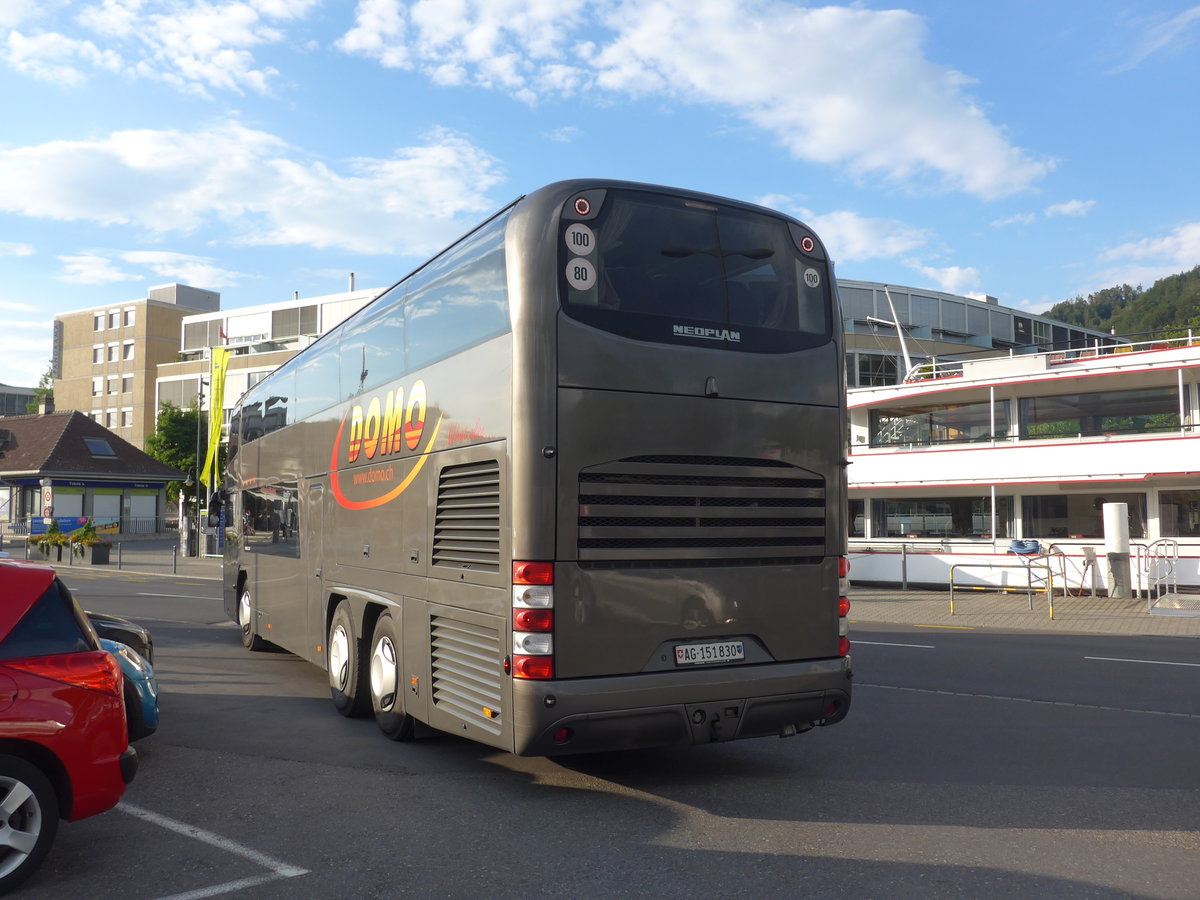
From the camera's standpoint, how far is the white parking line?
4789 millimetres

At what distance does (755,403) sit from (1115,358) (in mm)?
21344

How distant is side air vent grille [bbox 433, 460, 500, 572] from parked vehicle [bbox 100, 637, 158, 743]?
244 centimetres

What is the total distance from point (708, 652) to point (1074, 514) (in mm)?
22258

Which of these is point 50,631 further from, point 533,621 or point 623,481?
point 623,481

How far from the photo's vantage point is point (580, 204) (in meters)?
6.38

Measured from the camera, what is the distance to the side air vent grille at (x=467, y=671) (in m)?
6.30

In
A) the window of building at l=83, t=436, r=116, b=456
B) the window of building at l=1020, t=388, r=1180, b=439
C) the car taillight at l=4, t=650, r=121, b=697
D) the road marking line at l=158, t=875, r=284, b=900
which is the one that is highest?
the window of building at l=83, t=436, r=116, b=456

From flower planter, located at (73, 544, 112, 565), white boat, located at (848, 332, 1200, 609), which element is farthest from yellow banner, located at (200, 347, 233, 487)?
white boat, located at (848, 332, 1200, 609)

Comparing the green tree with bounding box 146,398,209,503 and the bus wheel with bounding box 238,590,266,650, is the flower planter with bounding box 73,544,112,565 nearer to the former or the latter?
the bus wheel with bounding box 238,590,266,650

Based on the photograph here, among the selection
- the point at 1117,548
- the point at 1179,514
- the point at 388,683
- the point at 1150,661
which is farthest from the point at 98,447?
the point at 1150,661

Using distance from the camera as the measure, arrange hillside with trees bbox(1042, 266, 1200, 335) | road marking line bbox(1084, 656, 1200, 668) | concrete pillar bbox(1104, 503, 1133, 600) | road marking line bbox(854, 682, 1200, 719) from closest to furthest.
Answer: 1. road marking line bbox(854, 682, 1200, 719)
2. road marking line bbox(1084, 656, 1200, 668)
3. concrete pillar bbox(1104, 503, 1133, 600)
4. hillside with trees bbox(1042, 266, 1200, 335)

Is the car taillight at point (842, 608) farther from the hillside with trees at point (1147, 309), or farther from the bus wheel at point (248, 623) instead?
the hillside with trees at point (1147, 309)

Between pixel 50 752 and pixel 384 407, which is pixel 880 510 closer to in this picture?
pixel 384 407

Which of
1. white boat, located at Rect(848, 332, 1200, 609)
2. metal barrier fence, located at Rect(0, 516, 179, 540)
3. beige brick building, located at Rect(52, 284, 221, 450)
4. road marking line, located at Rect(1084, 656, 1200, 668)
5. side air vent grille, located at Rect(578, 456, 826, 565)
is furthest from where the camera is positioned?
beige brick building, located at Rect(52, 284, 221, 450)
